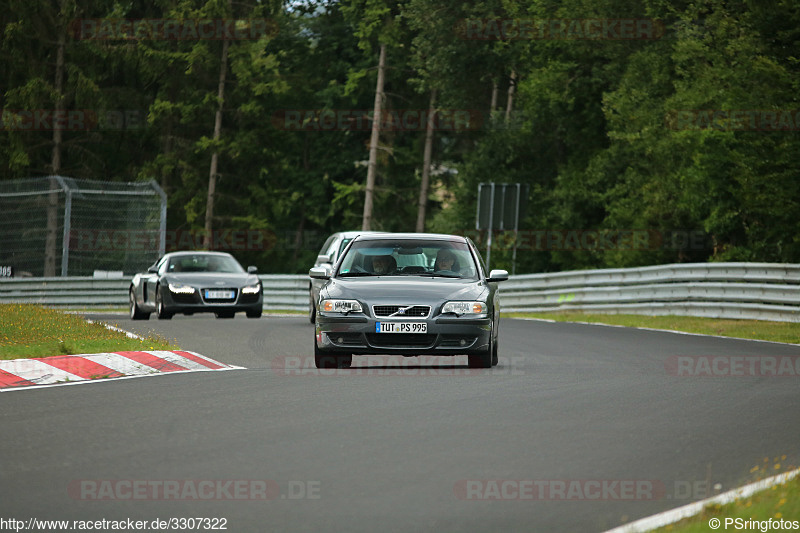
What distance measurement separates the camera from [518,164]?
174ft

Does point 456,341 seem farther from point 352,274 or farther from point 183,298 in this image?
point 183,298

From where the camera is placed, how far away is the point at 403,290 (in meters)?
14.1

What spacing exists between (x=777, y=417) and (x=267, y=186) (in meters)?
63.0

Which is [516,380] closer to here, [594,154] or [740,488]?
[740,488]

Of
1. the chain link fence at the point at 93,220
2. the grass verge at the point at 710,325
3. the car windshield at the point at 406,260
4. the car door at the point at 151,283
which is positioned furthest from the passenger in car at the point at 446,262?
the chain link fence at the point at 93,220

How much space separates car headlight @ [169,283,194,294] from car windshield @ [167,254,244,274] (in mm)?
930

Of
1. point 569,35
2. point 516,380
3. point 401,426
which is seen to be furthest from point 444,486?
point 569,35

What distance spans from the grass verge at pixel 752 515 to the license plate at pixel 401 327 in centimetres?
708

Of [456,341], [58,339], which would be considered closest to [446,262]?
[456,341]

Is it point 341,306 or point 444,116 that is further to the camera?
point 444,116

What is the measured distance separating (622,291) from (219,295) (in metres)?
9.18

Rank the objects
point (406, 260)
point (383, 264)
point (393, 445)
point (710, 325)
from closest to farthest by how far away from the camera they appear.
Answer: point (393, 445) → point (383, 264) → point (406, 260) → point (710, 325)

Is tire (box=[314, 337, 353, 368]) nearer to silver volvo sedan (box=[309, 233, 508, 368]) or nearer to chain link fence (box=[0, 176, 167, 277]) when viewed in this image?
silver volvo sedan (box=[309, 233, 508, 368])

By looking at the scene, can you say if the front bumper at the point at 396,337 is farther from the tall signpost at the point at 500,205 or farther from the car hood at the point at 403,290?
the tall signpost at the point at 500,205
